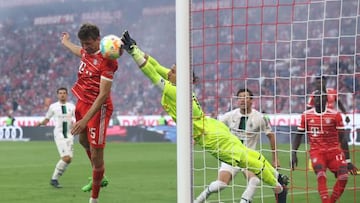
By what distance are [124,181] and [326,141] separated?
15.5 feet

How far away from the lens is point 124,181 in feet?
41.4

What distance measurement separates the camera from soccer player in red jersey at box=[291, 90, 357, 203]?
8.78 meters

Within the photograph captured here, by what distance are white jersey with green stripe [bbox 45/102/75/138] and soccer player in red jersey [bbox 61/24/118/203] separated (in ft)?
13.2

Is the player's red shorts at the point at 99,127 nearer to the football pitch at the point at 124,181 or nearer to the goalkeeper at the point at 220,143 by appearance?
the goalkeeper at the point at 220,143

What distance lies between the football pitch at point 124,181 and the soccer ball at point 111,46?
62.5 inches

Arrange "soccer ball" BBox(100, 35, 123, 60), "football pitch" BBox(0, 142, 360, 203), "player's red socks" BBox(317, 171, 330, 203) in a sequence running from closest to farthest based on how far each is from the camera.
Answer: "soccer ball" BBox(100, 35, 123, 60)
"player's red socks" BBox(317, 171, 330, 203)
"football pitch" BBox(0, 142, 360, 203)

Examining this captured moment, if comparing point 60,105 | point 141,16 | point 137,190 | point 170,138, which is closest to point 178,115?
point 137,190

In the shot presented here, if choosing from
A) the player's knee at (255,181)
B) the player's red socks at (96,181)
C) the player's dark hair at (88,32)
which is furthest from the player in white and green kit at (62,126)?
the player's knee at (255,181)

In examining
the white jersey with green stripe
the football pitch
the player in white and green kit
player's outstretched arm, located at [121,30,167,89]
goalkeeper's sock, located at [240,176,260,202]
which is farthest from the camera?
the white jersey with green stripe

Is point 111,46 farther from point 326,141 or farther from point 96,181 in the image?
point 326,141

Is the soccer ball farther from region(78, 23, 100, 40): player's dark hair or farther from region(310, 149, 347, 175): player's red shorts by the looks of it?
region(310, 149, 347, 175): player's red shorts

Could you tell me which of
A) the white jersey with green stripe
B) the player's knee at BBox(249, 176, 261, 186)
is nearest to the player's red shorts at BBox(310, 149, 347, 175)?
the player's knee at BBox(249, 176, 261, 186)

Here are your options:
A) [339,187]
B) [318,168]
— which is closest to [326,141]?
[318,168]

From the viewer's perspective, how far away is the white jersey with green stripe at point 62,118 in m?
12.4
